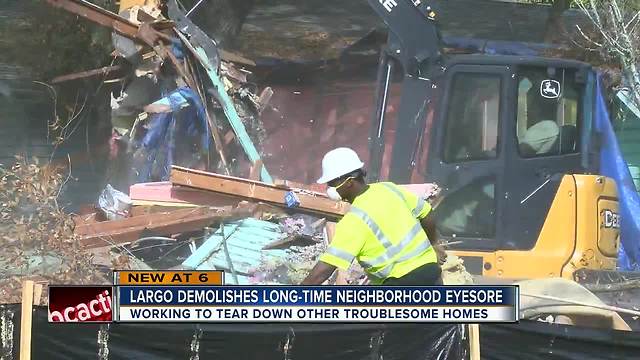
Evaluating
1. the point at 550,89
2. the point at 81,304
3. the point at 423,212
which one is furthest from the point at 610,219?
the point at 81,304

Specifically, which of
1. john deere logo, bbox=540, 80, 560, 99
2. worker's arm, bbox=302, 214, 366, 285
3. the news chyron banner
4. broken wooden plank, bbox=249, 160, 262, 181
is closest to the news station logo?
the news chyron banner

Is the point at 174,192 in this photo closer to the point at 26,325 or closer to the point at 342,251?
the point at 26,325

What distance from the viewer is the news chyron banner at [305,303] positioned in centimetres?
420

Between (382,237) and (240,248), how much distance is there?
441 cm

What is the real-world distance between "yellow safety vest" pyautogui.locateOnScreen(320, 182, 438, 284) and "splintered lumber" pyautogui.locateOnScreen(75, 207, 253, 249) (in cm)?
431

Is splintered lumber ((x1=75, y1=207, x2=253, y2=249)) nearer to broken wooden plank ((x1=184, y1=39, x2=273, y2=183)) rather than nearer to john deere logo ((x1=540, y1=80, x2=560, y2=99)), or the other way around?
broken wooden plank ((x1=184, y1=39, x2=273, y2=183))

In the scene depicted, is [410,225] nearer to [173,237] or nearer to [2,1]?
[173,237]

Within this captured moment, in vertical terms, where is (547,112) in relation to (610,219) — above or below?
above

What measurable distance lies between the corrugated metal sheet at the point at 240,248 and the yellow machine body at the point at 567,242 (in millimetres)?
2188

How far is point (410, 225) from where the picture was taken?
463cm

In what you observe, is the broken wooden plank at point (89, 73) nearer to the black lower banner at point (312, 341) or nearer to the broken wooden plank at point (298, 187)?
the broken wooden plank at point (298, 187)

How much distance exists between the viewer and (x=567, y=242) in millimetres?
7328

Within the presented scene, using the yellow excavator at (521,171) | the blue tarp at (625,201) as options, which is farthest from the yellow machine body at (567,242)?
the blue tarp at (625,201)

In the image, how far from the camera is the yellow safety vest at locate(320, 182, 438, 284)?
442 cm
